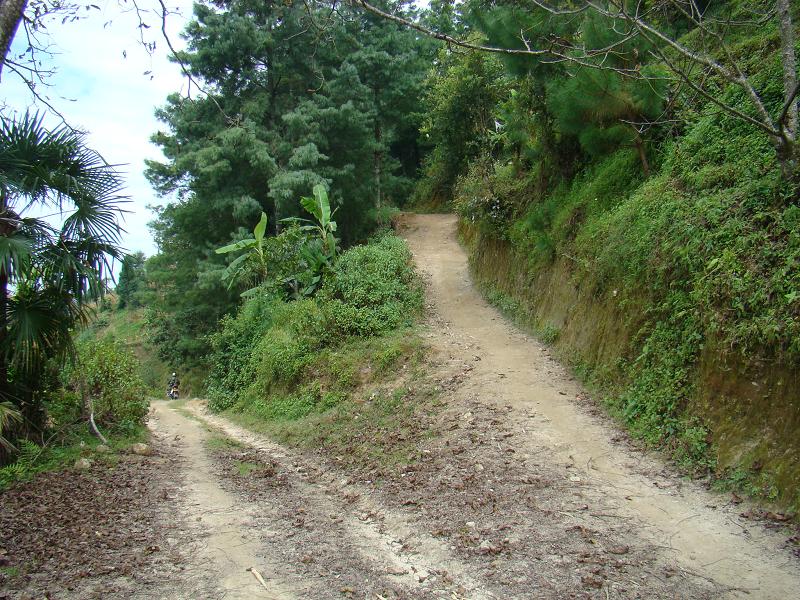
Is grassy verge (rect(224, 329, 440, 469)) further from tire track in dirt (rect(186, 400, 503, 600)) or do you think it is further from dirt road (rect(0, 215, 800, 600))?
tire track in dirt (rect(186, 400, 503, 600))

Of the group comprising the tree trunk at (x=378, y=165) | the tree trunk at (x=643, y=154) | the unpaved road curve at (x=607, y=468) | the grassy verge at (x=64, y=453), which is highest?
the tree trunk at (x=378, y=165)

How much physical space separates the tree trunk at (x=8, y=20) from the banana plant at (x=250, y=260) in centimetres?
1191

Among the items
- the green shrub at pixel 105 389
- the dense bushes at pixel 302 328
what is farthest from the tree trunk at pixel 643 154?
the green shrub at pixel 105 389

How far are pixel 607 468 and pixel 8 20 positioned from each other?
7317mm

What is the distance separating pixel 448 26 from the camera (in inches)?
1038

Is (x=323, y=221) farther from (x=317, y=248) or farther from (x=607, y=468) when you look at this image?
(x=607, y=468)

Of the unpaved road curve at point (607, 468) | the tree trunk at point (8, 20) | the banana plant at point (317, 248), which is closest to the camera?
the unpaved road curve at point (607, 468)

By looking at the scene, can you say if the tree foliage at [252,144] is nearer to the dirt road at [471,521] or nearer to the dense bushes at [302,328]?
the dense bushes at [302,328]

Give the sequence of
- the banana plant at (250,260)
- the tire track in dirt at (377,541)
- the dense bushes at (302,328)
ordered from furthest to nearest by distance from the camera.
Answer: the banana plant at (250,260) → the dense bushes at (302,328) → the tire track in dirt at (377,541)

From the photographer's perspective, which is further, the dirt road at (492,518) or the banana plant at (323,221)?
the banana plant at (323,221)

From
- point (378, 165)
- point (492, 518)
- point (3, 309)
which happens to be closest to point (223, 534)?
point (492, 518)

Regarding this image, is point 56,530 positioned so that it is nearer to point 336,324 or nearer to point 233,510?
point 233,510

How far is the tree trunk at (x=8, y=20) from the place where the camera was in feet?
16.6

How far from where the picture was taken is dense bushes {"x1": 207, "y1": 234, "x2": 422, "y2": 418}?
13453mm
